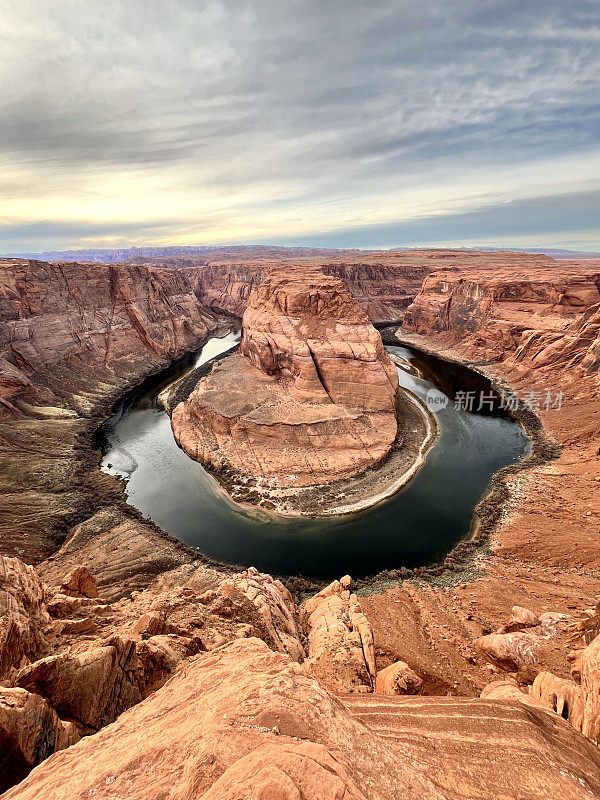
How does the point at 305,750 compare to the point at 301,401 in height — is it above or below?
above

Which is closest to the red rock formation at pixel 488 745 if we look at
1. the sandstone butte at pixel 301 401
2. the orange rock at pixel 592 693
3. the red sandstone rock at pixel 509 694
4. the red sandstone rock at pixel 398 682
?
the orange rock at pixel 592 693

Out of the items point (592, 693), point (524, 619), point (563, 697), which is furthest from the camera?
point (524, 619)

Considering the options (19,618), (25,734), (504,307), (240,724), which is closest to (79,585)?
(19,618)

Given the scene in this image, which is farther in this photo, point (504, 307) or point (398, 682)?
point (504, 307)

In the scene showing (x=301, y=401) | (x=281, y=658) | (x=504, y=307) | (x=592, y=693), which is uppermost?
(x=504, y=307)

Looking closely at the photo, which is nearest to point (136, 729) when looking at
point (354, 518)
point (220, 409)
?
point (354, 518)

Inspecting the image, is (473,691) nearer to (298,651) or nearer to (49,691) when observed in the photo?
(298,651)

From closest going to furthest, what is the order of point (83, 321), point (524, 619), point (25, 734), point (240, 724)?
point (240, 724) < point (25, 734) < point (524, 619) < point (83, 321)

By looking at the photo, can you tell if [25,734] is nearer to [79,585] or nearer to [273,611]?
[273,611]
